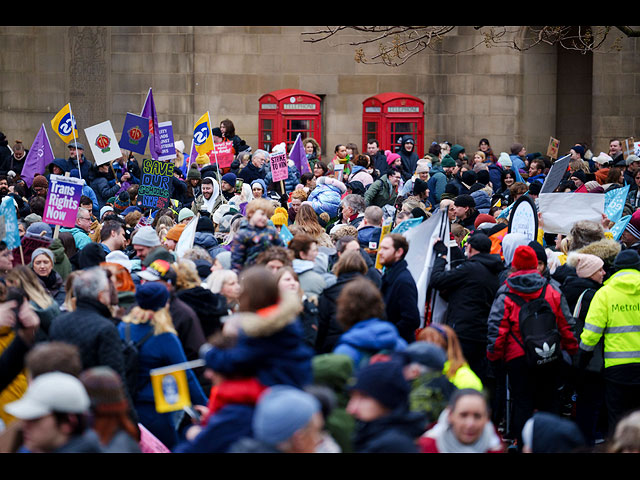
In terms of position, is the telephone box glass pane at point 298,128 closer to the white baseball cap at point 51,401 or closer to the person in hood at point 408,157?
the person in hood at point 408,157

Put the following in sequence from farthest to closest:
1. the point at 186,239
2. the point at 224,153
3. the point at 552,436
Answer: the point at 224,153 → the point at 186,239 → the point at 552,436

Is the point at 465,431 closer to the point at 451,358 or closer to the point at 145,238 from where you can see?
the point at 451,358

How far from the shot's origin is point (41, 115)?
80.6 feet

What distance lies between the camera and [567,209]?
1097 centimetres

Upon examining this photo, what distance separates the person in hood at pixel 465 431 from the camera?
5.05 m

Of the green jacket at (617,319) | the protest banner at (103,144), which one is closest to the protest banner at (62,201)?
the protest banner at (103,144)

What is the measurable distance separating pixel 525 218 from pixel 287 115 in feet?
48.1

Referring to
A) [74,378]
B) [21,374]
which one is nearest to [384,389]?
[74,378]

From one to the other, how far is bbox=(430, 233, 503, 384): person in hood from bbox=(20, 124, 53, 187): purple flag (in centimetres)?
1098

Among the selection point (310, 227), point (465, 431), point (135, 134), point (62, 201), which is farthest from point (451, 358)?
point (135, 134)

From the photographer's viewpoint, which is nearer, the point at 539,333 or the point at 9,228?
the point at 539,333

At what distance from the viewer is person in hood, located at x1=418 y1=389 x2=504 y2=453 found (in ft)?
16.6

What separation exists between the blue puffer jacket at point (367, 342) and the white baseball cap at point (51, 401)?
1681 millimetres

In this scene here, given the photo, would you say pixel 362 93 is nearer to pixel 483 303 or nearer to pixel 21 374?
pixel 483 303
